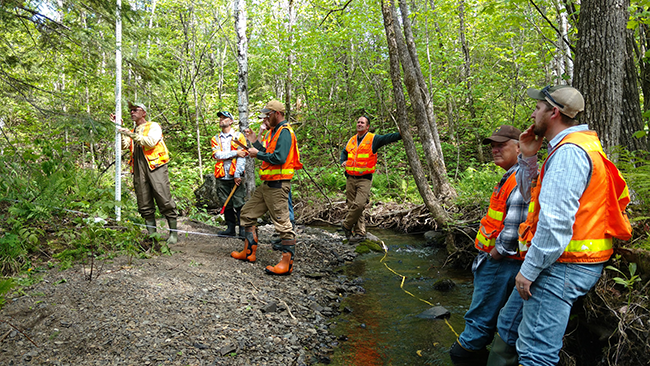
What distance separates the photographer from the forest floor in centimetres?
312

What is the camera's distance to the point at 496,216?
3486 millimetres

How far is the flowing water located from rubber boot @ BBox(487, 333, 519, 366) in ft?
2.60

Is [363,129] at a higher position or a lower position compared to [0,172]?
higher

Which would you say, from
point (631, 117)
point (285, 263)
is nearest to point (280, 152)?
point (285, 263)

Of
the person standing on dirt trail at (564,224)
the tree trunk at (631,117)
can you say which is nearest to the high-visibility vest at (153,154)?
the person standing on dirt trail at (564,224)

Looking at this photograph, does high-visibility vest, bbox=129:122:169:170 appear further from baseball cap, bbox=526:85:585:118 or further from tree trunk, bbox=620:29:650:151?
tree trunk, bbox=620:29:650:151

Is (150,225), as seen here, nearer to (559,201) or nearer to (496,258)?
(496,258)

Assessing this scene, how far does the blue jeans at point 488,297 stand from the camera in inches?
133

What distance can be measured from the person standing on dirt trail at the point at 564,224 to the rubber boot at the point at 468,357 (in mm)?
1111

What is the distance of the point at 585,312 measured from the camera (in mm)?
2938

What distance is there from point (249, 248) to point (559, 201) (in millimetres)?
4742

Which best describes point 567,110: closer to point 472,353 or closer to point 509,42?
point 472,353

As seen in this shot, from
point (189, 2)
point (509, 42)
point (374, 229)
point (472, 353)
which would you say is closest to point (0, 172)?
point (472, 353)

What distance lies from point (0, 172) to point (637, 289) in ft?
21.9
